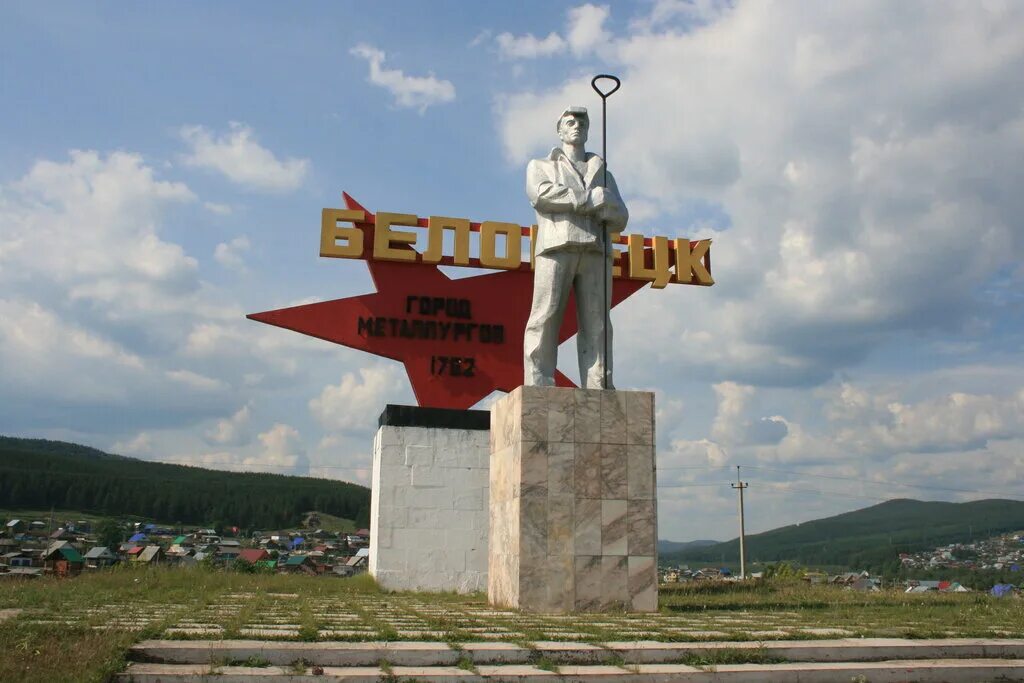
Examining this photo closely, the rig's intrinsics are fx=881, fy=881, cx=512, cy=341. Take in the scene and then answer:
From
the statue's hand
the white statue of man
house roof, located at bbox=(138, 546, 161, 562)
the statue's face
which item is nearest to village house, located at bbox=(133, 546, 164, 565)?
house roof, located at bbox=(138, 546, 161, 562)

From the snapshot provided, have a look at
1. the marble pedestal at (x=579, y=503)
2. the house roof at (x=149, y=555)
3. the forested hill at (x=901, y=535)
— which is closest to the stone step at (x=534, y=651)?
the marble pedestal at (x=579, y=503)

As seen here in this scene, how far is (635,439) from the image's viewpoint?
10.3 m

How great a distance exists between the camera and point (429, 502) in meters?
15.1

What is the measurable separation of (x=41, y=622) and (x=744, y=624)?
559cm

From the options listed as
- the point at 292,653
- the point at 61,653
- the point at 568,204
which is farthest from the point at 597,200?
the point at 61,653

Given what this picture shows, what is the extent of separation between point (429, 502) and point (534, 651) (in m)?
9.60

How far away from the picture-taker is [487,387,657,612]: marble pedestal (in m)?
9.69

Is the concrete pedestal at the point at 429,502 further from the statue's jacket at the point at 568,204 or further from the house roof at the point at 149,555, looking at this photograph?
the statue's jacket at the point at 568,204

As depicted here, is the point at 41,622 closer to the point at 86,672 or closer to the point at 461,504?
the point at 86,672

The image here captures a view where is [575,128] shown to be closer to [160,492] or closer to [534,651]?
[534,651]

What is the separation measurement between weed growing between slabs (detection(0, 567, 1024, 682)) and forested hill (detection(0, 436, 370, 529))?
63241 mm

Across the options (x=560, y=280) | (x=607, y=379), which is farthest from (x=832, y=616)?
(x=560, y=280)

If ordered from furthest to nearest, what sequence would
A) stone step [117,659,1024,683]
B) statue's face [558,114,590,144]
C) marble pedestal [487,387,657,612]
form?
statue's face [558,114,590,144]
marble pedestal [487,387,657,612]
stone step [117,659,1024,683]

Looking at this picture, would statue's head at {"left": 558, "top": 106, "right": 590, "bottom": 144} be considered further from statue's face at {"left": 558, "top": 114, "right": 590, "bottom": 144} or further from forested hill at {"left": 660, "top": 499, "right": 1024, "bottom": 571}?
forested hill at {"left": 660, "top": 499, "right": 1024, "bottom": 571}
